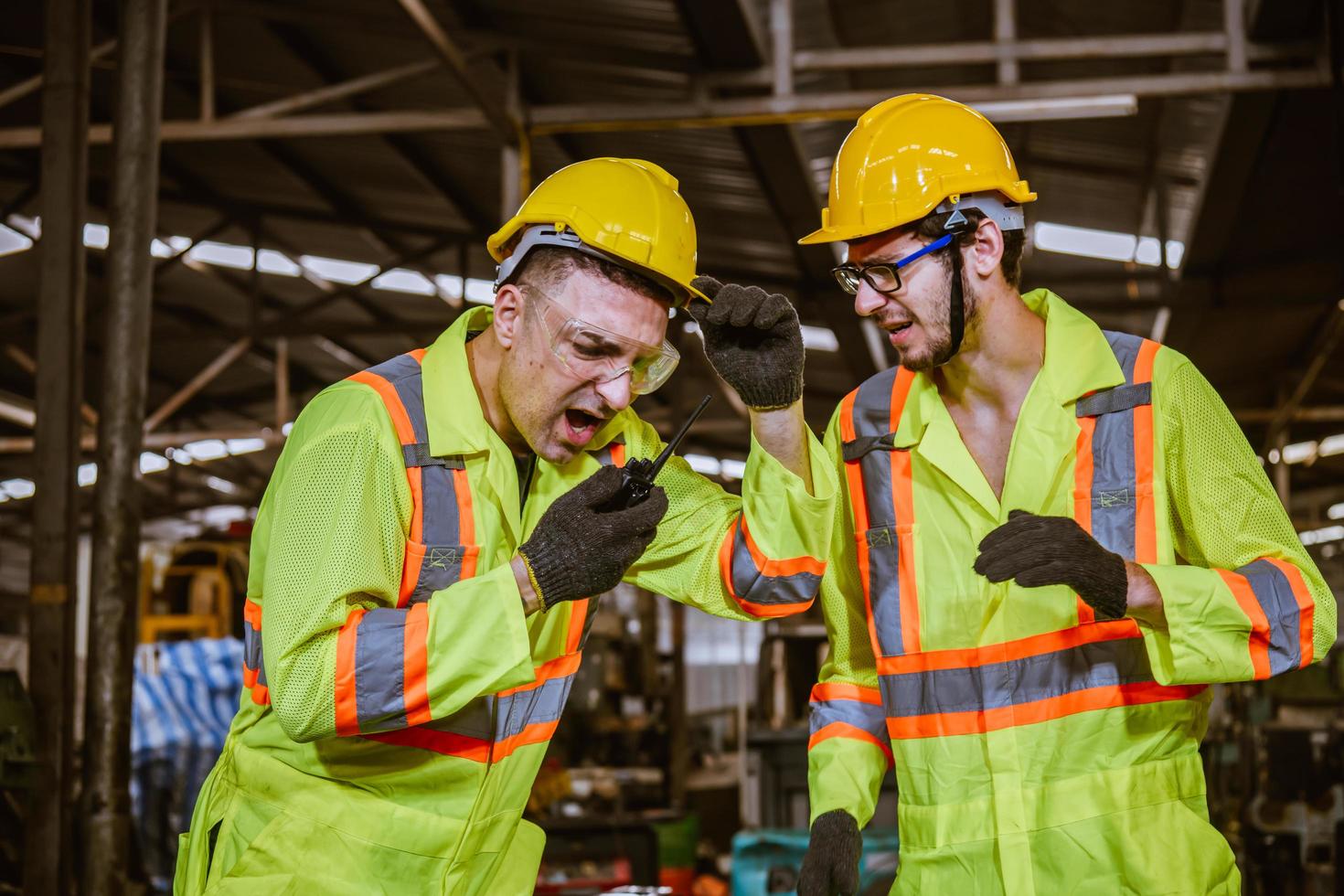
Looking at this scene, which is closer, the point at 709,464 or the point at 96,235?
the point at 96,235

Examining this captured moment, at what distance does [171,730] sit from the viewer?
994cm

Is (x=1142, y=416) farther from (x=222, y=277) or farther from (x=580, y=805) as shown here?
(x=222, y=277)

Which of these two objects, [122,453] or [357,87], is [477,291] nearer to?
[357,87]

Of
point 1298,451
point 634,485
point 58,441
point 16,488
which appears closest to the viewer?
point 634,485

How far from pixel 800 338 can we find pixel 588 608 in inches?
29.4

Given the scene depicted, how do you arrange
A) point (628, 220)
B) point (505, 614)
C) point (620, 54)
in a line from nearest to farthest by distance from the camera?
point (505, 614)
point (628, 220)
point (620, 54)

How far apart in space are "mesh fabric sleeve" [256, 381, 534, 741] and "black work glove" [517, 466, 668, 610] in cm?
9

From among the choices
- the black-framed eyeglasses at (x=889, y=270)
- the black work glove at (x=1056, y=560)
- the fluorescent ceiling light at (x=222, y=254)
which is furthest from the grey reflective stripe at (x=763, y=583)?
the fluorescent ceiling light at (x=222, y=254)

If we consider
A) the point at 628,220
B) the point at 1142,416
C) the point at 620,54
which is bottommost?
the point at 1142,416

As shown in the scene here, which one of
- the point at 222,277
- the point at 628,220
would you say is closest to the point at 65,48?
the point at 628,220

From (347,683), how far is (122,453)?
4150 mm

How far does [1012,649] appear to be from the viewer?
2.59 metres

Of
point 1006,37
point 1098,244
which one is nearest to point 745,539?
point 1006,37

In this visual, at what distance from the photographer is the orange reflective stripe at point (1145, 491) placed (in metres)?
2.53
